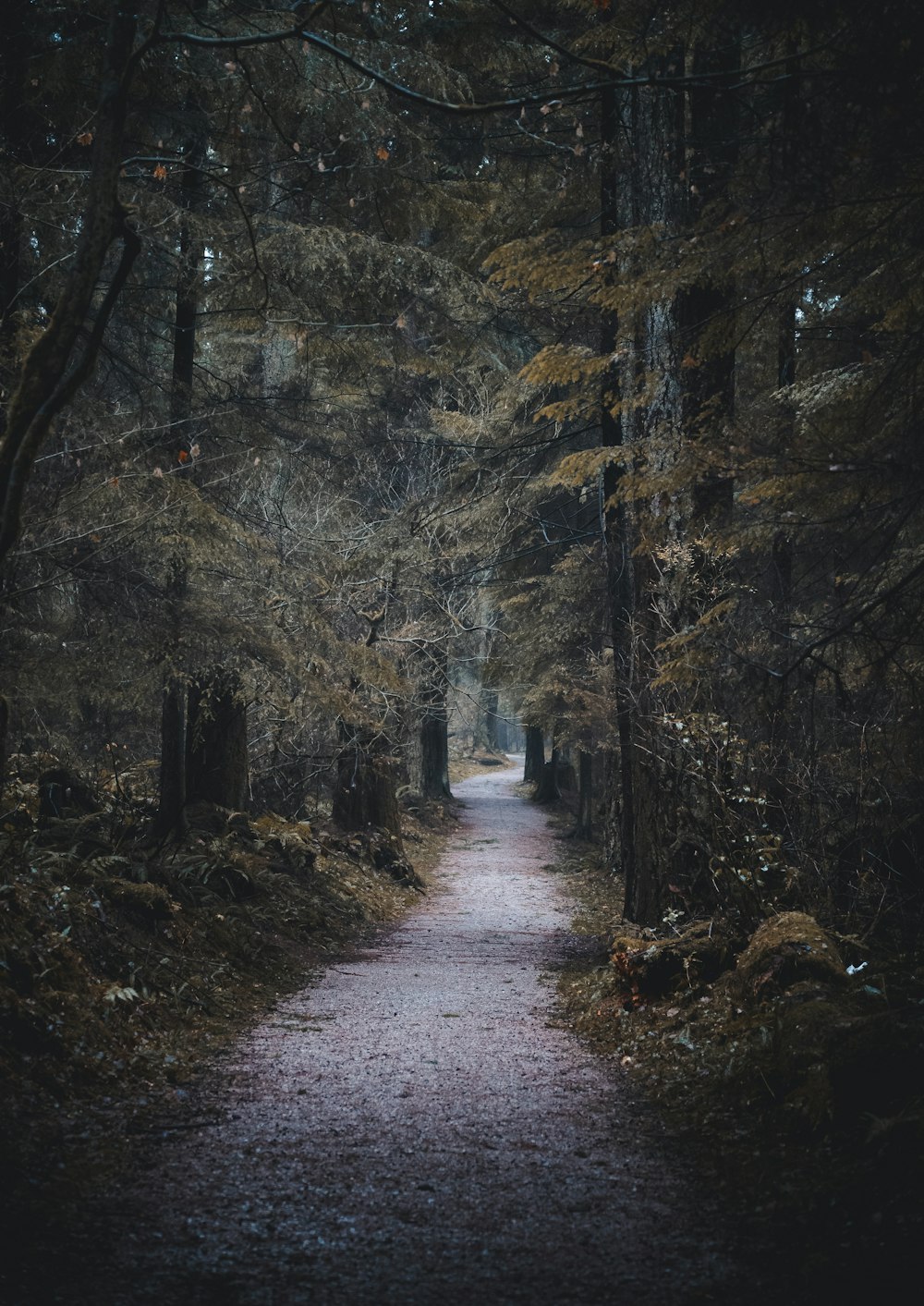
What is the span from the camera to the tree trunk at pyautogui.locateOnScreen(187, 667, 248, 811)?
10930 millimetres

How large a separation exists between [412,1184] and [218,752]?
8164 mm

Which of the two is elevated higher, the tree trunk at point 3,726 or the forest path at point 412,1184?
the tree trunk at point 3,726

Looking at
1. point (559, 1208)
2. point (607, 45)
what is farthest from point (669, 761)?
point (607, 45)

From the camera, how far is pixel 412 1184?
363cm

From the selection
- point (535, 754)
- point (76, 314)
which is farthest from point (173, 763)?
point (535, 754)

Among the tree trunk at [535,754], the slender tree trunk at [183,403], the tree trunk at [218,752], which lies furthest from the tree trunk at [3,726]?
the tree trunk at [535,754]

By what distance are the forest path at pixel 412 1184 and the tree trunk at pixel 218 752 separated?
4.82 meters

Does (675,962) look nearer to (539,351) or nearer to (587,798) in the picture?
(539,351)

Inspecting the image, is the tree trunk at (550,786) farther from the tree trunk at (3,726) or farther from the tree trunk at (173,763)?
the tree trunk at (3,726)

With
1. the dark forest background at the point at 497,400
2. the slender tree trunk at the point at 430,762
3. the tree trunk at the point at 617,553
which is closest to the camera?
the dark forest background at the point at 497,400

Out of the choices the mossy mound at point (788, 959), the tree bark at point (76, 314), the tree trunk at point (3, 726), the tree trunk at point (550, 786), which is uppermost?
the tree bark at point (76, 314)

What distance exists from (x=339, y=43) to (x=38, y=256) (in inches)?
122

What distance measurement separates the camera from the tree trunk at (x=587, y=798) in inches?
810

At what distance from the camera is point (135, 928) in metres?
6.80
